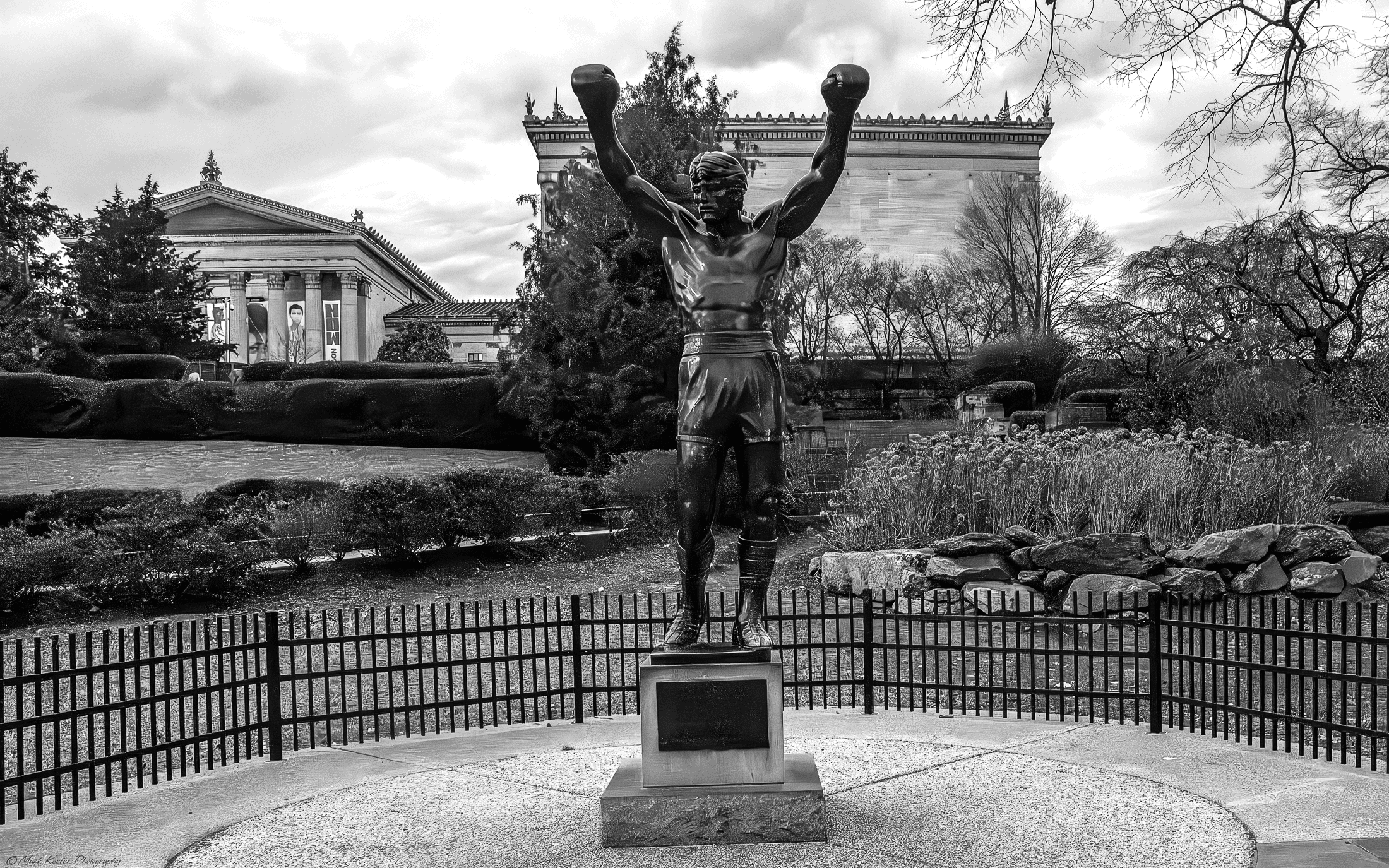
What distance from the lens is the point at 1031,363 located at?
32.1 meters

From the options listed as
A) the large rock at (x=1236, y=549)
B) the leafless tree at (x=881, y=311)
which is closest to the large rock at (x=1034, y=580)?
the large rock at (x=1236, y=549)

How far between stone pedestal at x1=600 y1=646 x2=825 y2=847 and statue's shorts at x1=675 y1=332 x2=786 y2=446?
1.07 metres

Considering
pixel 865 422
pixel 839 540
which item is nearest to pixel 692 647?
pixel 839 540

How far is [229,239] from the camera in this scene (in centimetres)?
6309

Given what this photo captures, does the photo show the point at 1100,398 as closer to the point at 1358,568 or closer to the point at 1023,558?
the point at 1358,568

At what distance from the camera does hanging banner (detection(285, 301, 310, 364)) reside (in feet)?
194

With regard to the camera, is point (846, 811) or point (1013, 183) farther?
point (1013, 183)

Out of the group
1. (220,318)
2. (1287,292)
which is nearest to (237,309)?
(220,318)

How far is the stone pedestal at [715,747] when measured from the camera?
4.78 meters

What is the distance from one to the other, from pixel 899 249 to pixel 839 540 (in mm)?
38757

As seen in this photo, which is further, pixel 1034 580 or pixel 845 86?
pixel 1034 580

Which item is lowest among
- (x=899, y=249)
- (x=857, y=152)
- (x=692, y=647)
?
(x=692, y=647)

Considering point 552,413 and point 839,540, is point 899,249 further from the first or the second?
point 839,540

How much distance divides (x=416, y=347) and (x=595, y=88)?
5199 centimetres
